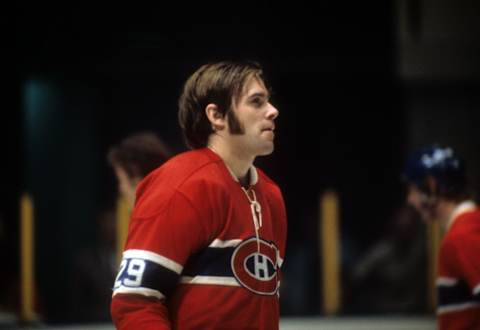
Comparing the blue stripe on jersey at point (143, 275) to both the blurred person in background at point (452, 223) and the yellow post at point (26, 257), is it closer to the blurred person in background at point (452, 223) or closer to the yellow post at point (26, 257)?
the blurred person in background at point (452, 223)

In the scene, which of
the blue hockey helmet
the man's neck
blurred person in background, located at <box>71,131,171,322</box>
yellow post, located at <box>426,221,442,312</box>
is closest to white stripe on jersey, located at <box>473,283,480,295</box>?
the blue hockey helmet

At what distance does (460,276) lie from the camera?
3.87 meters

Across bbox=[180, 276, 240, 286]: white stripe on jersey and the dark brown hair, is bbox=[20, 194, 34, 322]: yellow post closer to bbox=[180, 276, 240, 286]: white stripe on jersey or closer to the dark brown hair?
the dark brown hair

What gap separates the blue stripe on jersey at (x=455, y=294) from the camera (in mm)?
3875

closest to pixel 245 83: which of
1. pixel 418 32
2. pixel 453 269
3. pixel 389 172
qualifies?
pixel 453 269

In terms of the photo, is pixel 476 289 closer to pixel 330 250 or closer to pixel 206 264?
pixel 206 264

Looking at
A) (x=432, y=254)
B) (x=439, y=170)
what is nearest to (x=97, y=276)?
(x=432, y=254)

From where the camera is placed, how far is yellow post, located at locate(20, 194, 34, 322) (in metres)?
7.49

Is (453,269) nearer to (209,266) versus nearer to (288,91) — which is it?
(209,266)

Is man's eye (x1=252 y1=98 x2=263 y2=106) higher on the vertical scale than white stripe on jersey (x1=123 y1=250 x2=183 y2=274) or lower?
higher

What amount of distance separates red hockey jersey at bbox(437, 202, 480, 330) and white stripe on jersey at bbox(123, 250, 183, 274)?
1322mm

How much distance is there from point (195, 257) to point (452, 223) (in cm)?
144

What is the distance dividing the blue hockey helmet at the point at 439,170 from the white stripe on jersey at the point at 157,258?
62.8 inches

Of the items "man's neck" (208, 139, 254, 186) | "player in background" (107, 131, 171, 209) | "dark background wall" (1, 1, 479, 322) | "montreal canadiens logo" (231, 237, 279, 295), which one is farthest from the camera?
"dark background wall" (1, 1, 479, 322)
